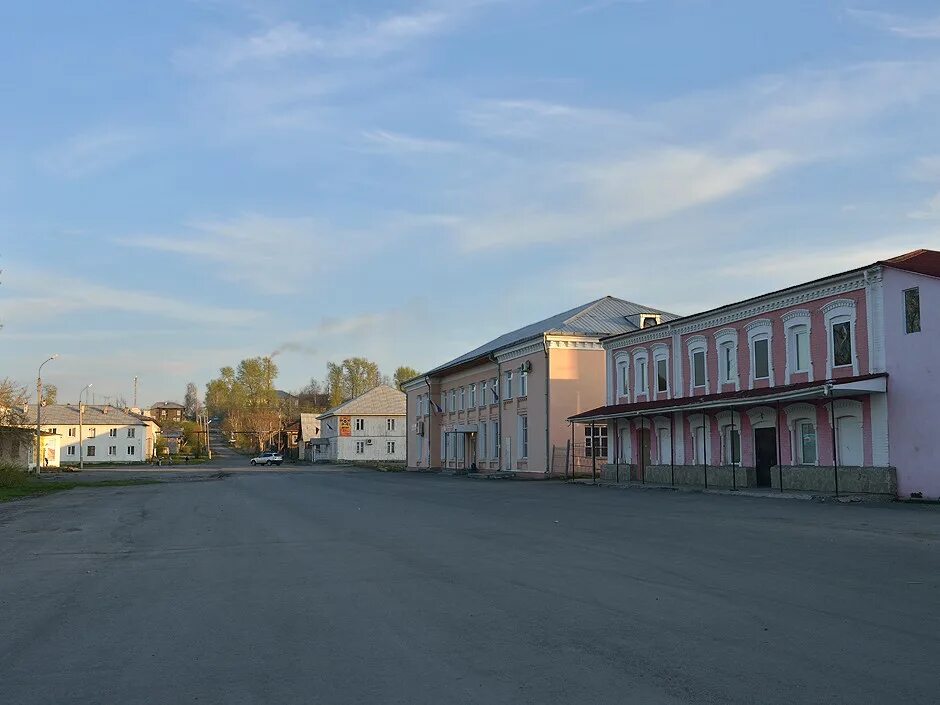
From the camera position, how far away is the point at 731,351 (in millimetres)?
34219

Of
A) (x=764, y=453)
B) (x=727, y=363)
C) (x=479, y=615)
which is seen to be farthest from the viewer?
(x=727, y=363)

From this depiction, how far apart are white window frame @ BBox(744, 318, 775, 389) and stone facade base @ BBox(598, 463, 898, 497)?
3296 mm

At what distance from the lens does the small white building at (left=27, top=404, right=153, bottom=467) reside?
108 m

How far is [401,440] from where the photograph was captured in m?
105

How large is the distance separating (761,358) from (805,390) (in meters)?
5.58

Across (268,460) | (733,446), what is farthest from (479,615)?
(268,460)

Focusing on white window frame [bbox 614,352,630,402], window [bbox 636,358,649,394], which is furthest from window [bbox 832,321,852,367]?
white window frame [bbox 614,352,630,402]

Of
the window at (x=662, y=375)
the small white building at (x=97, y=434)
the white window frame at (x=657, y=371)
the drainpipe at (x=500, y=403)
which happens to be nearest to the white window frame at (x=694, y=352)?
the white window frame at (x=657, y=371)

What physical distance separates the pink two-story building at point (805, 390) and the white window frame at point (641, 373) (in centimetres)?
10

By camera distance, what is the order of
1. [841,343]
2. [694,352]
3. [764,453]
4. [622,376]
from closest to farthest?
[841,343], [764,453], [694,352], [622,376]

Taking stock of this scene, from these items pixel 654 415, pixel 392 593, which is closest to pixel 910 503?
pixel 654 415

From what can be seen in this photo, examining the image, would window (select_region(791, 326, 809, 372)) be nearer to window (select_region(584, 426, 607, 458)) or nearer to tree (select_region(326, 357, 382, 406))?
window (select_region(584, 426, 607, 458))

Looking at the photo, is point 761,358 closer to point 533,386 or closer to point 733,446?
point 733,446

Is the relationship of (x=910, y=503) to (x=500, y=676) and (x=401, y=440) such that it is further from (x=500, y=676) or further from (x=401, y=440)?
(x=401, y=440)
